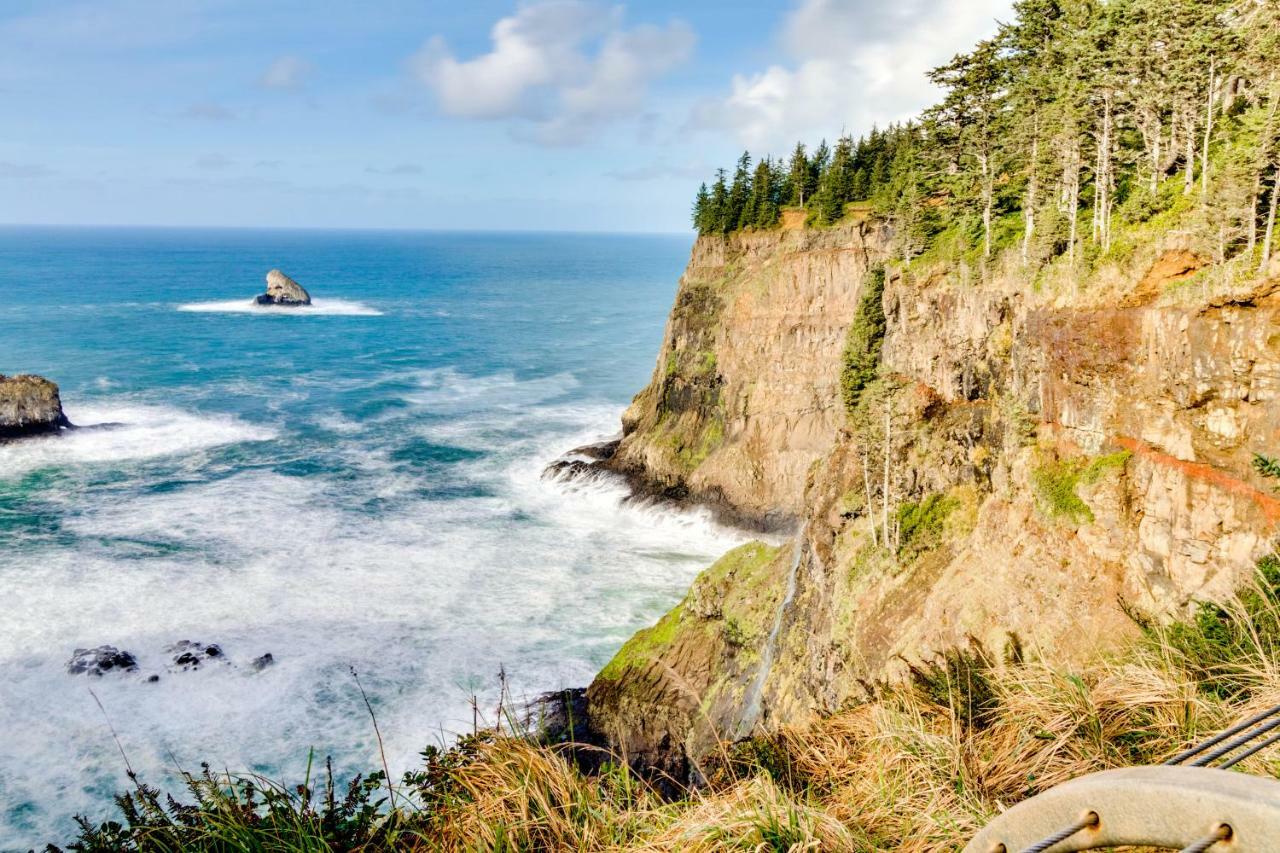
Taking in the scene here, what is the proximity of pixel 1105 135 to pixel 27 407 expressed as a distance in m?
67.3

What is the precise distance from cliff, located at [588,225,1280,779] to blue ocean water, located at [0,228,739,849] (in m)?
7.03

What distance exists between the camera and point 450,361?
8656 cm

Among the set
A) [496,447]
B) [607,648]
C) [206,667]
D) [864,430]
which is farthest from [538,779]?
[496,447]

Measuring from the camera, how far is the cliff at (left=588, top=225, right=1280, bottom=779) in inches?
661

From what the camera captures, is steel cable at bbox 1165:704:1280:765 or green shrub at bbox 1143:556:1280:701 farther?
green shrub at bbox 1143:556:1280:701

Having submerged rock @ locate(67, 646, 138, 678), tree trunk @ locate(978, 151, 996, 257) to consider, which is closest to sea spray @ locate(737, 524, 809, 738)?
tree trunk @ locate(978, 151, 996, 257)

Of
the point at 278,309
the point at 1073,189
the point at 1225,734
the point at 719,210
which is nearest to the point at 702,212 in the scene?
the point at 719,210

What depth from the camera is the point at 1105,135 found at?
23.8 meters

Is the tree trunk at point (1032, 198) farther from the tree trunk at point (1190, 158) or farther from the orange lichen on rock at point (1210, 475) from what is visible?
the orange lichen on rock at point (1210, 475)

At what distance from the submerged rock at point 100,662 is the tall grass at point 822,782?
2857 cm

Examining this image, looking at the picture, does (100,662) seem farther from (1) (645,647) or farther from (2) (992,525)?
(2) (992,525)

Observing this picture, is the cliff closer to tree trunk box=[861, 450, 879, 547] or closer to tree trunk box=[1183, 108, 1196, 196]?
tree trunk box=[861, 450, 879, 547]

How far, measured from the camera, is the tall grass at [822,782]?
4.76 meters

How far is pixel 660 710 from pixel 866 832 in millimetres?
21036
